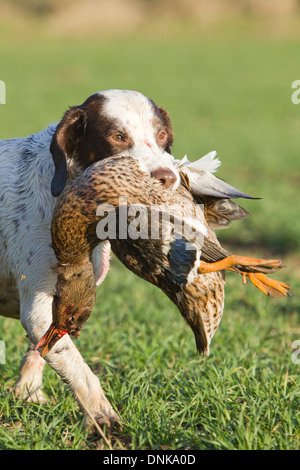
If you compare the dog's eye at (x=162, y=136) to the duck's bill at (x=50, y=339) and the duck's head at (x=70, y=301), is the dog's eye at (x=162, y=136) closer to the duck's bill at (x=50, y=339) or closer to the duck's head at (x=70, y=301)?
the duck's head at (x=70, y=301)

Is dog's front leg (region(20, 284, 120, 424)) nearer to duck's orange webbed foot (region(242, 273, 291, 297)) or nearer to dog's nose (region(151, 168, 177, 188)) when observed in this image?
dog's nose (region(151, 168, 177, 188))

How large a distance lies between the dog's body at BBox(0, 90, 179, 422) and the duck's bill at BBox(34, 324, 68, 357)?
9 cm

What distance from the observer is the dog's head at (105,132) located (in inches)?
131

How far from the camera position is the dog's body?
125 inches

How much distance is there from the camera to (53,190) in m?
3.22

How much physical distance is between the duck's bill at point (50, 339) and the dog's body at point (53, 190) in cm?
9

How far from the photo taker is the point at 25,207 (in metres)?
3.41

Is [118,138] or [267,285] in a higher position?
[118,138]

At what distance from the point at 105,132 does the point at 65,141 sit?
210 millimetres

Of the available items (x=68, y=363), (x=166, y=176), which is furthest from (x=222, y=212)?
(x=68, y=363)

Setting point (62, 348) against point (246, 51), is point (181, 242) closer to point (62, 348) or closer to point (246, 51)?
point (62, 348)

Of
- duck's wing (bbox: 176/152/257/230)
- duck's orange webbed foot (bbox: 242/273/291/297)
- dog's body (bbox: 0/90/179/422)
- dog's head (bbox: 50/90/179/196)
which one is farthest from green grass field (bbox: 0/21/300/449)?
dog's head (bbox: 50/90/179/196)

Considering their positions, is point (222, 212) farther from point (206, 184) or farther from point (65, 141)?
point (65, 141)

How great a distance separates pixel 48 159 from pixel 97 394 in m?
1.25
